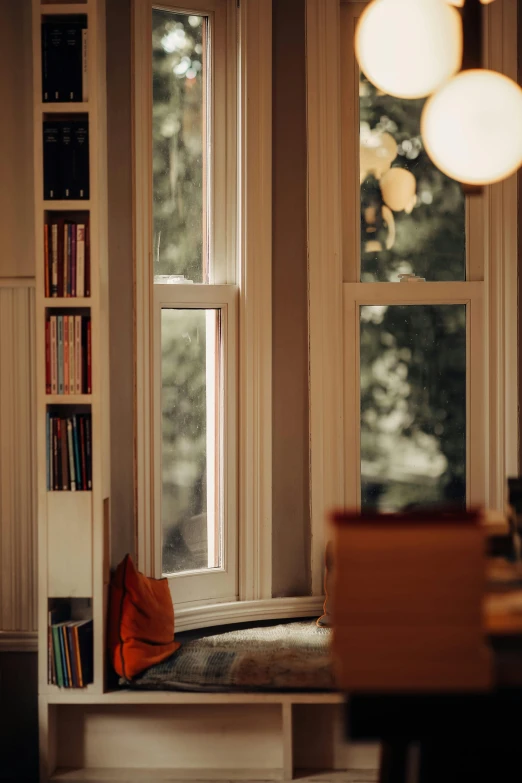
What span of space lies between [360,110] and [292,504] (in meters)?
1.73

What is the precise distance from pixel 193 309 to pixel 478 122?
2096mm

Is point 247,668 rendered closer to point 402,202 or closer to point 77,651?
point 77,651

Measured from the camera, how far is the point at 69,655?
2.92 meters

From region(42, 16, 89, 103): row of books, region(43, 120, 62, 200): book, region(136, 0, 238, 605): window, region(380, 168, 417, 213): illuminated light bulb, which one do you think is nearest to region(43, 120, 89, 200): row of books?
region(43, 120, 62, 200): book

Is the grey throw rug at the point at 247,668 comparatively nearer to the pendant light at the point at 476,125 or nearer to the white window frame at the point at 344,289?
the white window frame at the point at 344,289

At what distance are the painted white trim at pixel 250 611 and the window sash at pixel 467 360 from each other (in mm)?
471

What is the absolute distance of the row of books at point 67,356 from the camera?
2.94 metres

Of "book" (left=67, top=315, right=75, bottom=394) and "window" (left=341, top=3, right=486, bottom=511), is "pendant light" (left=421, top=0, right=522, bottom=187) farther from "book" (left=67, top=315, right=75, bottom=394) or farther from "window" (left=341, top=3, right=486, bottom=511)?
"window" (left=341, top=3, right=486, bottom=511)

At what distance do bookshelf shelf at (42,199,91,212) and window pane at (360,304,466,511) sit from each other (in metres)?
1.29

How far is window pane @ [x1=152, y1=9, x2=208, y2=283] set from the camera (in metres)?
3.36

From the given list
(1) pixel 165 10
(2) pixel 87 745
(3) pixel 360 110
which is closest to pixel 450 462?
(3) pixel 360 110

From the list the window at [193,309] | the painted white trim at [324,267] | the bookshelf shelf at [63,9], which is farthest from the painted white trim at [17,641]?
the bookshelf shelf at [63,9]

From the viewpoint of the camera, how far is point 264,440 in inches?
136

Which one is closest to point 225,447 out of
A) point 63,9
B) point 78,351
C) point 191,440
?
point 191,440
